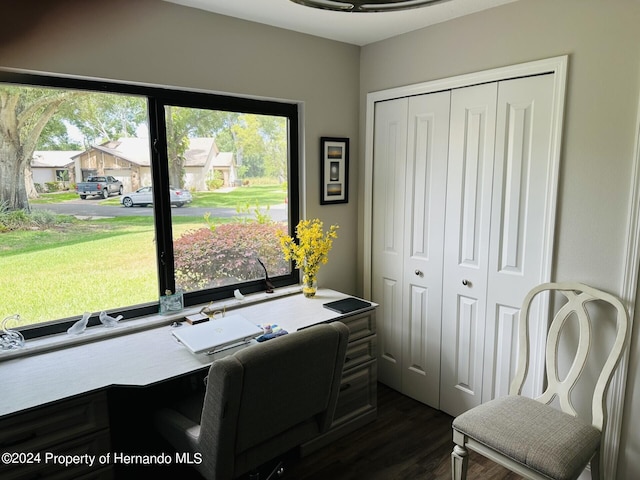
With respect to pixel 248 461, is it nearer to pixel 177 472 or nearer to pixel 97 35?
pixel 177 472

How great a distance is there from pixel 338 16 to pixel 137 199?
153 cm

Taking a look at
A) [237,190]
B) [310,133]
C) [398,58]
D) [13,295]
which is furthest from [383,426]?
[398,58]

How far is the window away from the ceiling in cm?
47

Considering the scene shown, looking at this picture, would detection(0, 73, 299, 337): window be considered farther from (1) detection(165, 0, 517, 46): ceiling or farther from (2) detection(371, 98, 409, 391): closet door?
(2) detection(371, 98, 409, 391): closet door

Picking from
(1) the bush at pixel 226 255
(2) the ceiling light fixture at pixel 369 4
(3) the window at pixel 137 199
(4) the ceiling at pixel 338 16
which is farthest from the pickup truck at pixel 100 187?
(2) the ceiling light fixture at pixel 369 4

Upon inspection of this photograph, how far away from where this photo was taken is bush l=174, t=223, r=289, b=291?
2.51m

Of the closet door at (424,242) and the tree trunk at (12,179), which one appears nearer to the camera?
the tree trunk at (12,179)

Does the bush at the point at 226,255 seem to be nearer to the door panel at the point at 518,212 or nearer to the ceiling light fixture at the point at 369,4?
the door panel at the point at 518,212

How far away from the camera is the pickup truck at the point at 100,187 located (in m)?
2.14

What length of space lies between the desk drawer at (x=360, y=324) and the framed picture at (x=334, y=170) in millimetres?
857

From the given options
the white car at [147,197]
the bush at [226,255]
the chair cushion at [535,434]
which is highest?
the white car at [147,197]

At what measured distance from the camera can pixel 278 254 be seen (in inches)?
115

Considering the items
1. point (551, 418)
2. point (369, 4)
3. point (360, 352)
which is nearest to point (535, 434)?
point (551, 418)

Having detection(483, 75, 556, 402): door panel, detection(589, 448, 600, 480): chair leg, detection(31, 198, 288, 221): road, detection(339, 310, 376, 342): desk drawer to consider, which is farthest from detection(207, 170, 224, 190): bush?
detection(589, 448, 600, 480): chair leg
